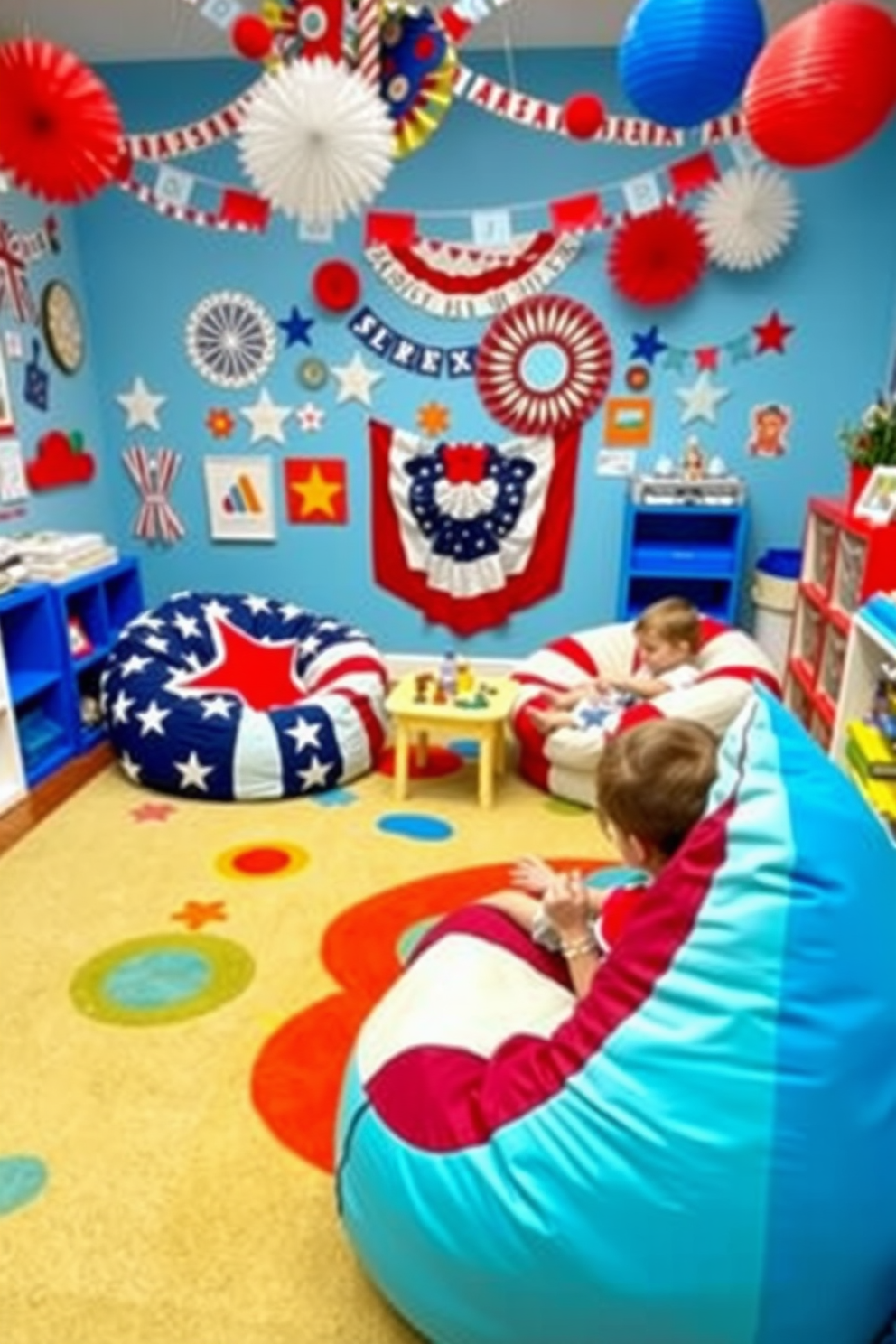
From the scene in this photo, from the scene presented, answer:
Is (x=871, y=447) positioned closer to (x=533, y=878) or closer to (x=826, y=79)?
(x=826, y=79)

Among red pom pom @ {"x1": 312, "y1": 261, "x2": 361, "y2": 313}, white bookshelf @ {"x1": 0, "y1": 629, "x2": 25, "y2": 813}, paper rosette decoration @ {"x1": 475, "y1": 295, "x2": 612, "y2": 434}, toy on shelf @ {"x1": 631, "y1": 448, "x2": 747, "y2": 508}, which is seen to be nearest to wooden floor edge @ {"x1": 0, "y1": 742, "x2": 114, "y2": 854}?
white bookshelf @ {"x1": 0, "y1": 629, "x2": 25, "y2": 813}

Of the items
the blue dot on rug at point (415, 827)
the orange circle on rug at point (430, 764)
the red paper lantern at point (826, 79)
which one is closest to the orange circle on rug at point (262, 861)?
the blue dot on rug at point (415, 827)

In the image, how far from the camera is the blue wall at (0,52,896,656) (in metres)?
3.79

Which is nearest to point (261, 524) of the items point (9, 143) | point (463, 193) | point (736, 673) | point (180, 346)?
point (180, 346)

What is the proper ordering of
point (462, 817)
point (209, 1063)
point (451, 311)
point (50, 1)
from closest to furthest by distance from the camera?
point (209, 1063) < point (462, 817) < point (50, 1) < point (451, 311)

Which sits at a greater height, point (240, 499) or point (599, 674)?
point (240, 499)

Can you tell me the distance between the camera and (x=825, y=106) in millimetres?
1960

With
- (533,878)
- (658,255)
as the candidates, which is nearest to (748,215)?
(658,255)

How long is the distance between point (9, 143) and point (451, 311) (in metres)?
1.94

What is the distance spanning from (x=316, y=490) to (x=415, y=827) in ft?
6.59

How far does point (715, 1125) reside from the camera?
1052 millimetres

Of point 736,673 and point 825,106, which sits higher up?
point 825,106

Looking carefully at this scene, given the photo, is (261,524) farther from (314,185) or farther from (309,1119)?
(309,1119)

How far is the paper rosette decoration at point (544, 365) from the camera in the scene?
13.0 feet
